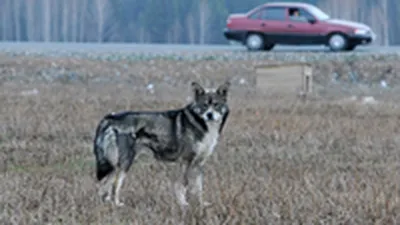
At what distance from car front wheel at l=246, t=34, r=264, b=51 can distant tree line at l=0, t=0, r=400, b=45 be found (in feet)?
33.8

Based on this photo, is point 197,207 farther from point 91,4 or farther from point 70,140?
point 91,4

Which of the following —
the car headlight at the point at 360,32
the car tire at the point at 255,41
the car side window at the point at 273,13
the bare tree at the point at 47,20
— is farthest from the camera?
the bare tree at the point at 47,20

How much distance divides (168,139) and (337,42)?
17232mm

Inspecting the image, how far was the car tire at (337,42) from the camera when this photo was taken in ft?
78.3

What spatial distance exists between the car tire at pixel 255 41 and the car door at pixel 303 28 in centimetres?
64

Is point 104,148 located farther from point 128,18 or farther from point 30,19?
point 30,19

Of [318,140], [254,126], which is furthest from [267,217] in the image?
[254,126]

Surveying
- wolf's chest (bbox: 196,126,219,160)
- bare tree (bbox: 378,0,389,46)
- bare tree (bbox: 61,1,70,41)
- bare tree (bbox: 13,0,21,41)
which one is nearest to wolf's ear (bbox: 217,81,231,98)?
wolf's chest (bbox: 196,126,219,160)

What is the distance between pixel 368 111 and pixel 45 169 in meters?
6.18

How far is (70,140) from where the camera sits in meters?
10.6

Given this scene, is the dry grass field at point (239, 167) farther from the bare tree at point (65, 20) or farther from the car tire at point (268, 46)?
the bare tree at point (65, 20)

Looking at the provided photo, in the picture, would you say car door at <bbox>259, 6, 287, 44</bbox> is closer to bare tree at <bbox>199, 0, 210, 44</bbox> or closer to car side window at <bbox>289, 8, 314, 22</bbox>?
car side window at <bbox>289, 8, 314, 22</bbox>

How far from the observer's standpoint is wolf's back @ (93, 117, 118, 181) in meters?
7.11

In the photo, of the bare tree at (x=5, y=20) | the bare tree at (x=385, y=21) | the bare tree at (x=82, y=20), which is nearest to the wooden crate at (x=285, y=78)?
the bare tree at (x=385, y=21)
